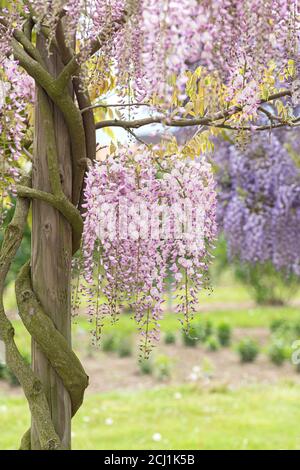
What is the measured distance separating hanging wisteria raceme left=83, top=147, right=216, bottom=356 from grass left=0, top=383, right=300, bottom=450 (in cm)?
357

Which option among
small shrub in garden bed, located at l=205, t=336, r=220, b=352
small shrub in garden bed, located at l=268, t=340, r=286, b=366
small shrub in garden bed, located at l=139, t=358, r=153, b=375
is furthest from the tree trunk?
small shrub in garden bed, located at l=205, t=336, r=220, b=352

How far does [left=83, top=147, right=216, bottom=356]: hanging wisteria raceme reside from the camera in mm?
2238

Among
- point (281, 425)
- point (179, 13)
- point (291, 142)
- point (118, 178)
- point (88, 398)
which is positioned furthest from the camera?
point (88, 398)

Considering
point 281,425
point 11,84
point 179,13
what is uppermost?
point 11,84

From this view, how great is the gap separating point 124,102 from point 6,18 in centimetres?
47

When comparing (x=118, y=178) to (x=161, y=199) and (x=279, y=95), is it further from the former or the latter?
(x=279, y=95)

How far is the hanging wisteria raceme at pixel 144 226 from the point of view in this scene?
2.24m

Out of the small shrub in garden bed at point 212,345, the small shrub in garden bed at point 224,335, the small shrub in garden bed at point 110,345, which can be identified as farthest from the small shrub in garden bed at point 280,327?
the small shrub in garden bed at point 110,345

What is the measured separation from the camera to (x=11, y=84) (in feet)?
7.79

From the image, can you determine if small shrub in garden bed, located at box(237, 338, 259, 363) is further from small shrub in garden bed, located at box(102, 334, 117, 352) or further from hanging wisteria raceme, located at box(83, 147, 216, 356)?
hanging wisteria raceme, located at box(83, 147, 216, 356)

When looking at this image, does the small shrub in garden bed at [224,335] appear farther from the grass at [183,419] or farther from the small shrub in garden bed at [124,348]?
the grass at [183,419]

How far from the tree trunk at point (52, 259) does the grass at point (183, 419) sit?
3405 millimetres

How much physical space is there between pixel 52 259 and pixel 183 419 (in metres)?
4.63

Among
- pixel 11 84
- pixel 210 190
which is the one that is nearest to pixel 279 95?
pixel 210 190
